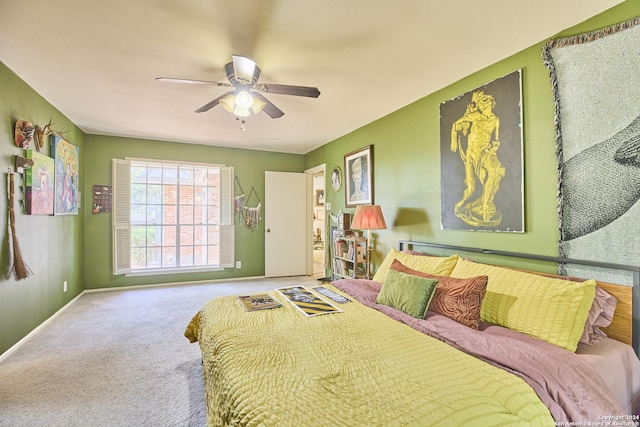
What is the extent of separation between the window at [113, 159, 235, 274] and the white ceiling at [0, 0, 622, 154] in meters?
1.83

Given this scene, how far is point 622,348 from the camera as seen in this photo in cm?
160

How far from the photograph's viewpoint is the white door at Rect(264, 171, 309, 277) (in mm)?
5691

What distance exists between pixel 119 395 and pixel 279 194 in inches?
162

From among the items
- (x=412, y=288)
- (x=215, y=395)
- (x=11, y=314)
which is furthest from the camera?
(x=11, y=314)

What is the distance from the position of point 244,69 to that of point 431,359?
213 cm

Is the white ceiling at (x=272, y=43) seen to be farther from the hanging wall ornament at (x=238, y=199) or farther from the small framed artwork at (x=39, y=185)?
the hanging wall ornament at (x=238, y=199)

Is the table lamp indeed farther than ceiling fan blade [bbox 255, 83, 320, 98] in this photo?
Yes

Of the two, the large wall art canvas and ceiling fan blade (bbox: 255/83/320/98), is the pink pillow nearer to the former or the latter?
ceiling fan blade (bbox: 255/83/320/98)

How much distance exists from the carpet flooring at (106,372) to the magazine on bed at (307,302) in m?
0.88

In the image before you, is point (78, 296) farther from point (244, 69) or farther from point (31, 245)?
point (244, 69)

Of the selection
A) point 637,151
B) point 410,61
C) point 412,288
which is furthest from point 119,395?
point 637,151

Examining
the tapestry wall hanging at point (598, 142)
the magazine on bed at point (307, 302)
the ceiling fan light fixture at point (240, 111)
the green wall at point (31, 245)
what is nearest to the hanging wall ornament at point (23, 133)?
the green wall at point (31, 245)

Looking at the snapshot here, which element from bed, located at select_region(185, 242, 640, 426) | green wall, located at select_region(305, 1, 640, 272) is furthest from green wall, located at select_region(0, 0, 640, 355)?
bed, located at select_region(185, 242, 640, 426)

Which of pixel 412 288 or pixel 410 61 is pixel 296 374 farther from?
pixel 410 61
